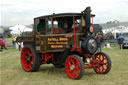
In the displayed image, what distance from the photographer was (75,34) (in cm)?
683

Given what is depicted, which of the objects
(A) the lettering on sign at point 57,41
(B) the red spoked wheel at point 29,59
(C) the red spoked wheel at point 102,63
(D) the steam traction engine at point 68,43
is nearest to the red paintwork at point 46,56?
(D) the steam traction engine at point 68,43

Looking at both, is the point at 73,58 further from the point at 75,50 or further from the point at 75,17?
the point at 75,17

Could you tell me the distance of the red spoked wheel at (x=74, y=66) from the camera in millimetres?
6203

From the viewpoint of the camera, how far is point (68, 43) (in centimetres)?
690

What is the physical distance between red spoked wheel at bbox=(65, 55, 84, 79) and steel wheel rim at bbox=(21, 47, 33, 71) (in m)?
1.87

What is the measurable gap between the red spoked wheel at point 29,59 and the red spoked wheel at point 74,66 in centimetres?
142

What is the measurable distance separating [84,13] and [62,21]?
2.80ft

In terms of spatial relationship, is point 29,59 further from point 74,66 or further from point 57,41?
point 74,66

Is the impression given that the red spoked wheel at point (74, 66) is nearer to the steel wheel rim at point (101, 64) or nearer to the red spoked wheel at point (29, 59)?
the steel wheel rim at point (101, 64)

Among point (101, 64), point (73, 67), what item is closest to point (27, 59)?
point (73, 67)

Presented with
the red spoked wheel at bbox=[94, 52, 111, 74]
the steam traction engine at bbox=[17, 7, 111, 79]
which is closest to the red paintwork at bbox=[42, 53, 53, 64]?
the steam traction engine at bbox=[17, 7, 111, 79]

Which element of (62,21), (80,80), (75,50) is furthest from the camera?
(62,21)

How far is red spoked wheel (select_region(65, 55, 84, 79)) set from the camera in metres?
6.20

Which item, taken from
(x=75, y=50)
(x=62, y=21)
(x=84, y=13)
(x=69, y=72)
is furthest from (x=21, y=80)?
(x=84, y=13)
